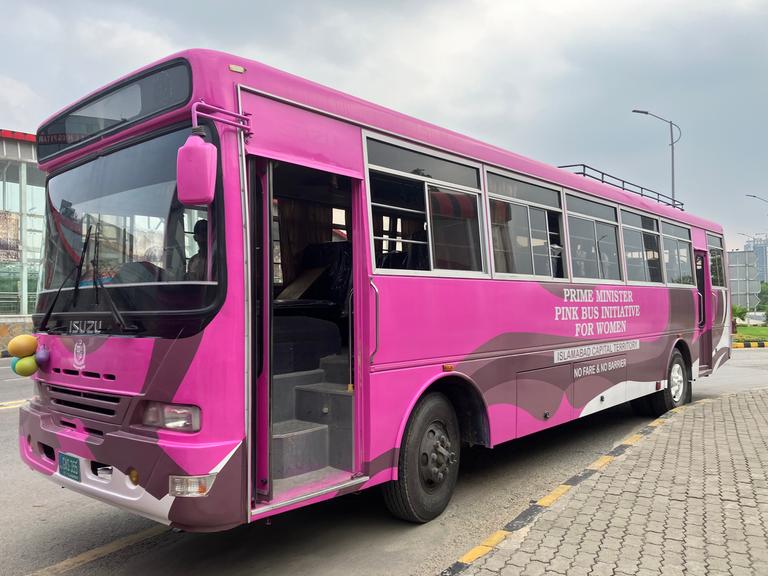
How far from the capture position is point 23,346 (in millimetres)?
4172

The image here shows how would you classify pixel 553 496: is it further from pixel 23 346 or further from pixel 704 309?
pixel 704 309

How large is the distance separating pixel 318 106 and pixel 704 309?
351 inches

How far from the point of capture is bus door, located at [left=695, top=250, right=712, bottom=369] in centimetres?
1040

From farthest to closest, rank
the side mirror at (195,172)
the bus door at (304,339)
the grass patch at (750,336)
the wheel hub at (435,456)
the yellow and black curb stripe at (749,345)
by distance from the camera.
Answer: the grass patch at (750,336) → the yellow and black curb stripe at (749,345) → the wheel hub at (435,456) → the bus door at (304,339) → the side mirror at (195,172)

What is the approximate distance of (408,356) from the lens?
14.9ft

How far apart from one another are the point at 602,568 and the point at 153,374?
2843 millimetres

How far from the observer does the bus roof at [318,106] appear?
11.5 ft

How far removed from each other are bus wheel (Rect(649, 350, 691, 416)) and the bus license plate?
308 inches

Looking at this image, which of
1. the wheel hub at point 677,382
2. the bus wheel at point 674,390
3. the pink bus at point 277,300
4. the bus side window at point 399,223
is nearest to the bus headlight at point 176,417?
the pink bus at point 277,300

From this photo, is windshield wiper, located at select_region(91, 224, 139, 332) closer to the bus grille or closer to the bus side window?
the bus grille

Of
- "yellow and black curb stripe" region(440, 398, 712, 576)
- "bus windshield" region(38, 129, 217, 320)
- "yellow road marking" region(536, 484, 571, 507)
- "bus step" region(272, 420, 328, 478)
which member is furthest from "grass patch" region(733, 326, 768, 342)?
"bus windshield" region(38, 129, 217, 320)

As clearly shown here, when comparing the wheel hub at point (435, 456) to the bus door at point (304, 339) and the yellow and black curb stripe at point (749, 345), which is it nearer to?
the bus door at point (304, 339)

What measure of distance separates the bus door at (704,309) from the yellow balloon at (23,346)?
9.79 metres

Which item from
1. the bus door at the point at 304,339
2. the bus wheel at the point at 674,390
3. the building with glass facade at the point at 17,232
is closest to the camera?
the bus door at the point at 304,339
